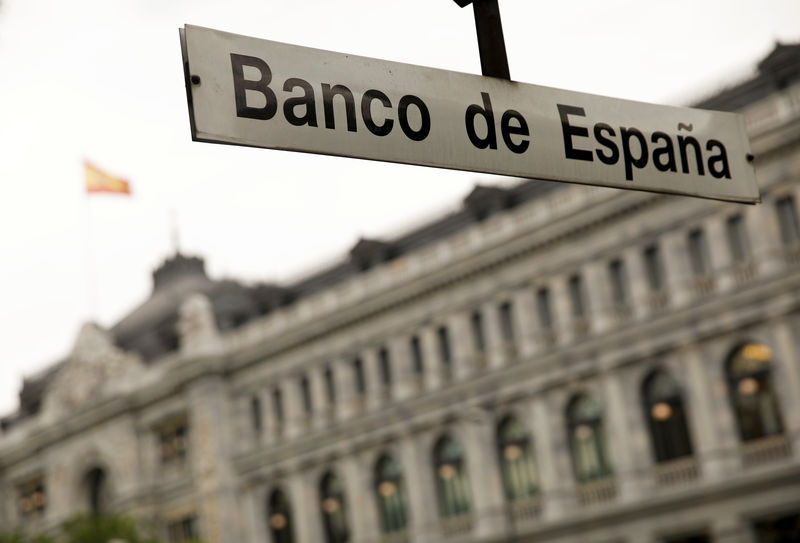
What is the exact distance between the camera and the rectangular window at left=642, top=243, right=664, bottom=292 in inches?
1588

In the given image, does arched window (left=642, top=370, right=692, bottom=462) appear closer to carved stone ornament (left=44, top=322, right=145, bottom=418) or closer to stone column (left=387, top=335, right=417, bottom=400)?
stone column (left=387, top=335, right=417, bottom=400)

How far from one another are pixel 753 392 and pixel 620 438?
4.60 meters

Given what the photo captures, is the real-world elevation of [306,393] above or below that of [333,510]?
above

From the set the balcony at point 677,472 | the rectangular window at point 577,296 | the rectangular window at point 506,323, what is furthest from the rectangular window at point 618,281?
the balcony at point 677,472

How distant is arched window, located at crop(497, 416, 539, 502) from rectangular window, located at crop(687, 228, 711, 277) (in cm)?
820

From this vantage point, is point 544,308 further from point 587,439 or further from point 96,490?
point 96,490

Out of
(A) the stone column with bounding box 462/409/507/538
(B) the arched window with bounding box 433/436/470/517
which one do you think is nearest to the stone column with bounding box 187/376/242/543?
(B) the arched window with bounding box 433/436/470/517

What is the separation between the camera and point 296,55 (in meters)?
4.16

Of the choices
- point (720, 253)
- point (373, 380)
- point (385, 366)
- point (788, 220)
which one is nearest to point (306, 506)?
point (373, 380)

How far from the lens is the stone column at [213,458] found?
2026 inches

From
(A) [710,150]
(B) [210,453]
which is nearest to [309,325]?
(B) [210,453]

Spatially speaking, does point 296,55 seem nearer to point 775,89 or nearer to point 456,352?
point 775,89

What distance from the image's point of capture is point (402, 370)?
4653 cm

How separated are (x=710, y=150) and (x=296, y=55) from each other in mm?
1701
